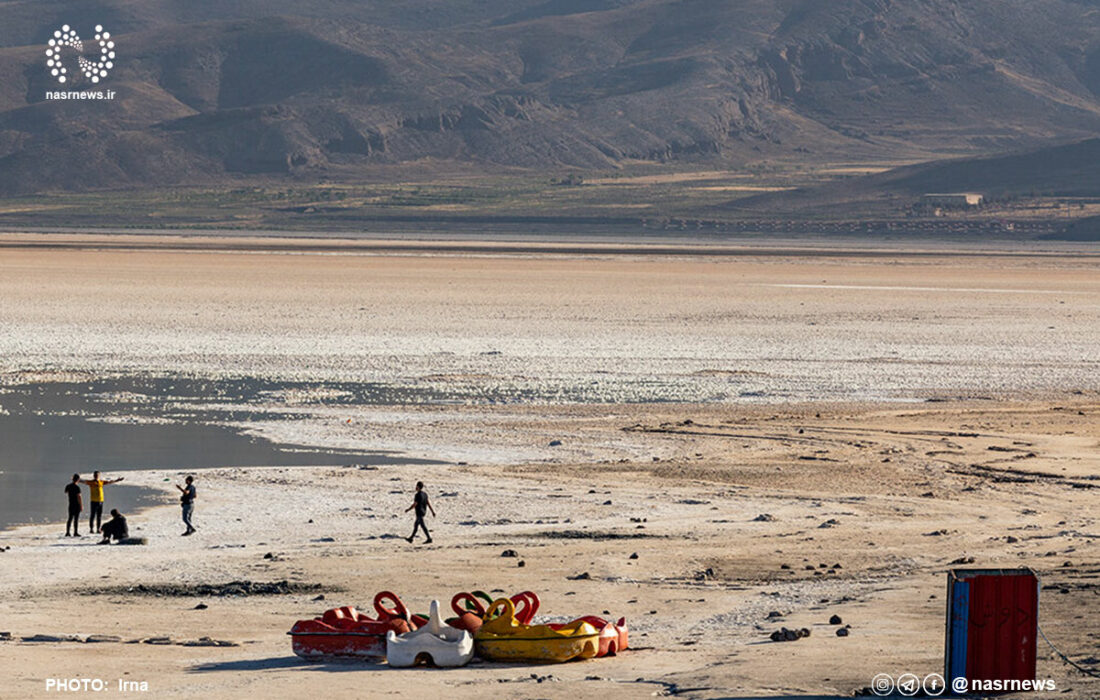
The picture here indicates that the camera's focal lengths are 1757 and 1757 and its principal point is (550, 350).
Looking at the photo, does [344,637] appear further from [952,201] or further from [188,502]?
[952,201]

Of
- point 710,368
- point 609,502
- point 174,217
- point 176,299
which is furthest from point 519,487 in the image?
point 174,217

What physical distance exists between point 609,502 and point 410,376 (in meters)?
14.8

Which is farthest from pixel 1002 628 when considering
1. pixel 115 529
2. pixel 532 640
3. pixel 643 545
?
pixel 115 529

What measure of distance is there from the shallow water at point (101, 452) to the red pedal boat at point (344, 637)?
→ 7977 mm

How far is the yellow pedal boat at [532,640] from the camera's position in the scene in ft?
45.3

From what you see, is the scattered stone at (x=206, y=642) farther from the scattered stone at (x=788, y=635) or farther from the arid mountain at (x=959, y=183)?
the arid mountain at (x=959, y=183)

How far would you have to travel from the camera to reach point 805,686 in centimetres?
1263

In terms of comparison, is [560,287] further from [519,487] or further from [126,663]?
[126,663]

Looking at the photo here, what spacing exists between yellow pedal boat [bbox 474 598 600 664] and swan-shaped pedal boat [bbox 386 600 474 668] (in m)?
0.23

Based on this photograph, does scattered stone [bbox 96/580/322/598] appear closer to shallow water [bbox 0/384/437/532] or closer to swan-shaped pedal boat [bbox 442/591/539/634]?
swan-shaped pedal boat [bbox 442/591/539/634]

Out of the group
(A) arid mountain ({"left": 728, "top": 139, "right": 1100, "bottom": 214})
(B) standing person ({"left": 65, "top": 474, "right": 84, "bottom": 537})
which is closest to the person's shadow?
(B) standing person ({"left": 65, "top": 474, "right": 84, "bottom": 537})

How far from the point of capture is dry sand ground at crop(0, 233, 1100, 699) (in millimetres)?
13555

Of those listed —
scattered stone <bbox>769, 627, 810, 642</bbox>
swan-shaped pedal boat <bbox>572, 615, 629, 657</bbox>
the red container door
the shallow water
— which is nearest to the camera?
the red container door

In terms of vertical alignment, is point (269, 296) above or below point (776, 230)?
below
